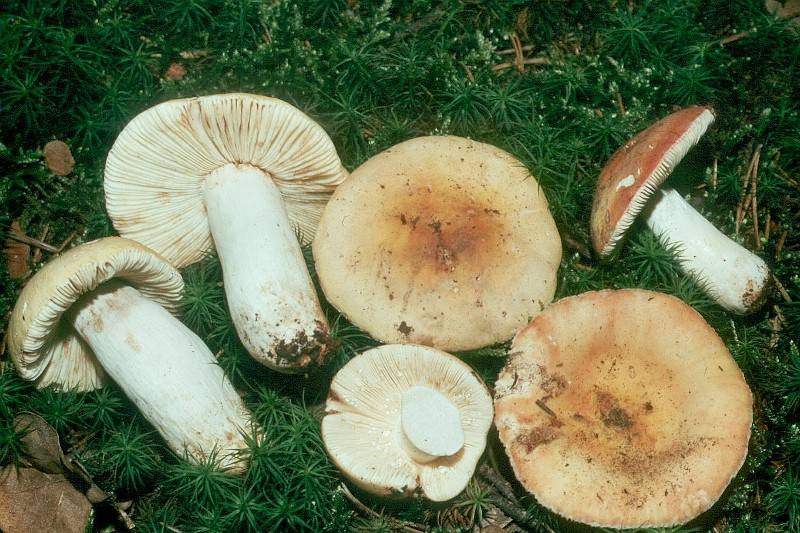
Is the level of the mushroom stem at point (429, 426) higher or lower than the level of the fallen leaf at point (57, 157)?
lower

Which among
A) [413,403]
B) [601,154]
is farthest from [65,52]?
[601,154]

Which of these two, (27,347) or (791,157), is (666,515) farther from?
(27,347)

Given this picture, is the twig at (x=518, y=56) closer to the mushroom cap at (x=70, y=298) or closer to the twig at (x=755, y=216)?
the twig at (x=755, y=216)

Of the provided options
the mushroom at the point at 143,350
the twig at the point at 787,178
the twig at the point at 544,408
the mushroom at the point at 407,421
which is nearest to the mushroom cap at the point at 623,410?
the twig at the point at 544,408

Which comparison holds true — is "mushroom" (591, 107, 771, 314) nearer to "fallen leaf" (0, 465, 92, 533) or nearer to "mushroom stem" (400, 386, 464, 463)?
"mushroom stem" (400, 386, 464, 463)

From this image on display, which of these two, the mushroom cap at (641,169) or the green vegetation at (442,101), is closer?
the mushroom cap at (641,169)

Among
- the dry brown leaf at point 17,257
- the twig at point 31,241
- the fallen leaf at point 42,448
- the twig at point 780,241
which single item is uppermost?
the twig at point 31,241
